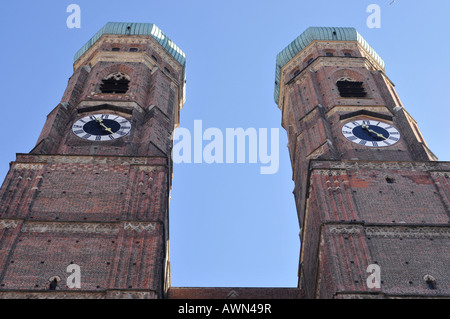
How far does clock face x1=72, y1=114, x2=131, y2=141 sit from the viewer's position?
3278cm

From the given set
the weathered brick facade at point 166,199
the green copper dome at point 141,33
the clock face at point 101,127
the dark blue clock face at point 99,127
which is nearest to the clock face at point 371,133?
the weathered brick facade at point 166,199

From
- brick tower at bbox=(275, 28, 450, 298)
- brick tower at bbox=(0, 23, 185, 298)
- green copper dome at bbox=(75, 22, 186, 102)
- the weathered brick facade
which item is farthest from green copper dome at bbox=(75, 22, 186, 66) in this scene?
brick tower at bbox=(275, 28, 450, 298)

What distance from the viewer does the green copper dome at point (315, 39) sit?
145 ft

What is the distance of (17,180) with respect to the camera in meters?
28.8

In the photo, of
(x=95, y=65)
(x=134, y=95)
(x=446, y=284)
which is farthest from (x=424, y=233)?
(x=95, y=65)

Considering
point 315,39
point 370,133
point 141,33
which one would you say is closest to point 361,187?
point 370,133

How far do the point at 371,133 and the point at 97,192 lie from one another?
12664 mm

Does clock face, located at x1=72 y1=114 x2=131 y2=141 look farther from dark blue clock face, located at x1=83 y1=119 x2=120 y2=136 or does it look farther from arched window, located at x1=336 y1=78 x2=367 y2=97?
arched window, located at x1=336 y1=78 x2=367 y2=97

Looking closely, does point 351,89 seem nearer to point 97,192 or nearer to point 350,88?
point 350,88

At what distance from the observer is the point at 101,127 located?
33.4 metres

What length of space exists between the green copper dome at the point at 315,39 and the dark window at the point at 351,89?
5.71m

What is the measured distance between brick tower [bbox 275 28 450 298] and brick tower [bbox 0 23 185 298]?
5.86 meters
